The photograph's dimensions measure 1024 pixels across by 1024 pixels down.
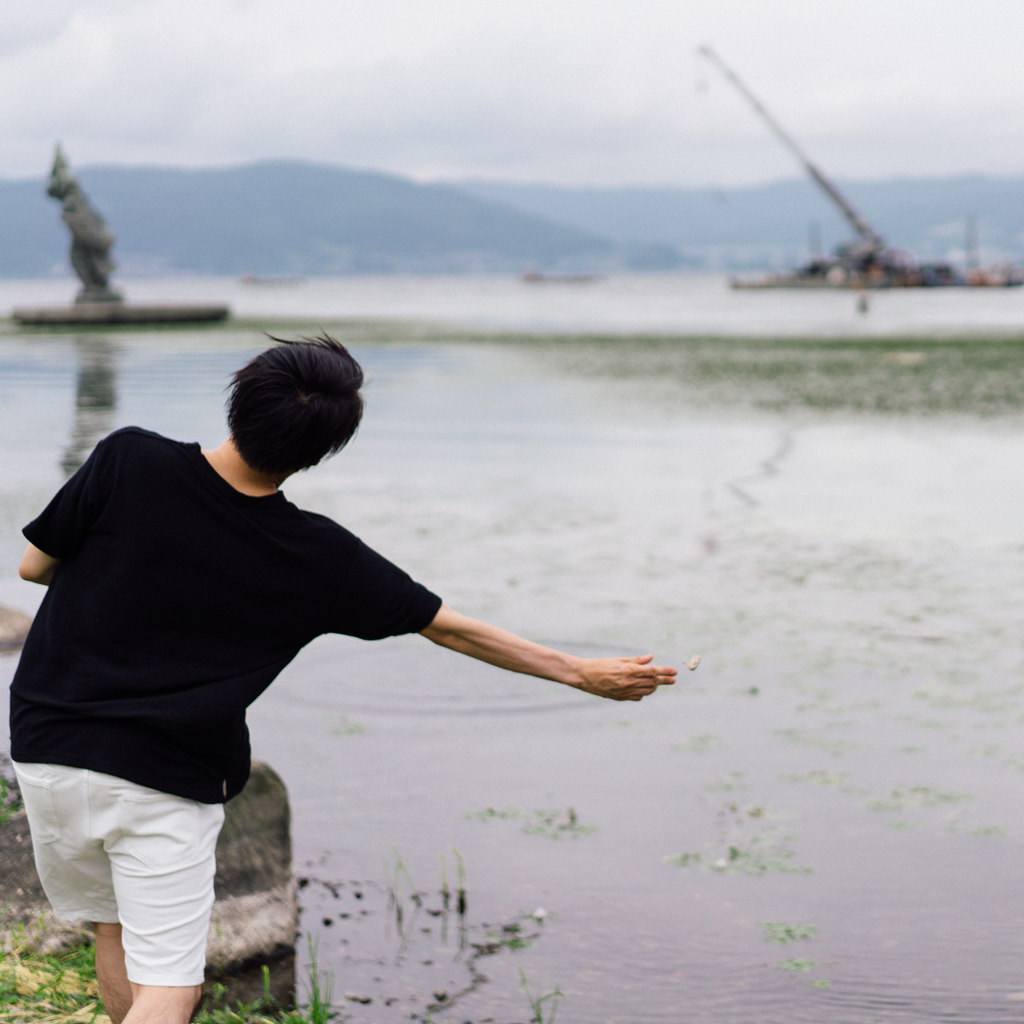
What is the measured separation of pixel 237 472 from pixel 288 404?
155 mm

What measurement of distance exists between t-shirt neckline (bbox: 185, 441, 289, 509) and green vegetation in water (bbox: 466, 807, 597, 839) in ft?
8.92

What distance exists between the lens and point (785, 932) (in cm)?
425

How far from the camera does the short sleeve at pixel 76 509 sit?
2.41m

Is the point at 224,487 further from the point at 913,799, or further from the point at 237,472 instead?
the point at 913,799

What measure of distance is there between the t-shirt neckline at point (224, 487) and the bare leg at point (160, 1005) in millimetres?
815

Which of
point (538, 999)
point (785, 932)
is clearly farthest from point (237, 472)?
point (785, 932)

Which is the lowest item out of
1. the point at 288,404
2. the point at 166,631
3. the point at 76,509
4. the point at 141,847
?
the point at 141,847

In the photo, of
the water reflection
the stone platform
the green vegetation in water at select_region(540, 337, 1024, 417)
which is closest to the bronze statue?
the stone platform

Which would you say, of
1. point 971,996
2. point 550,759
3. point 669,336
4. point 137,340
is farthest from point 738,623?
point 669,336

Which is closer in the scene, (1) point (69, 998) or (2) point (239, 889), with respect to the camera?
(1) point (69, 998)

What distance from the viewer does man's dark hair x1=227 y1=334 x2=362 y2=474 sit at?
2.41 meters

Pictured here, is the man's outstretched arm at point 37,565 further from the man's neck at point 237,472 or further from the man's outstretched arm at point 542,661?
the man's outstretched arm at point 542,661

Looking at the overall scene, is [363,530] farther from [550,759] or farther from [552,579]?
[550,759]

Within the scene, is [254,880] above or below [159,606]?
below
